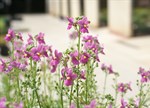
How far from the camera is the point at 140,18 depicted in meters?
13.5

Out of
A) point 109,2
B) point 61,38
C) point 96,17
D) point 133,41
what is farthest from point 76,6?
point 133,41

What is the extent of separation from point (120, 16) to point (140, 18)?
37.2 inches

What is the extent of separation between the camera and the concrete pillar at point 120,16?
13.4 meters

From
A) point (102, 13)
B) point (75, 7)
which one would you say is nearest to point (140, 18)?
point (102, 13)

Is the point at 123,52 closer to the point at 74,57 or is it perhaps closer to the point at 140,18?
the point at 140,18

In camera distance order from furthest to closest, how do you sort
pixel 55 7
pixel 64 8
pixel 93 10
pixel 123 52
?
pixel 55 7 < pixel 64 8 < pixel 93 10 < pixel 123 52

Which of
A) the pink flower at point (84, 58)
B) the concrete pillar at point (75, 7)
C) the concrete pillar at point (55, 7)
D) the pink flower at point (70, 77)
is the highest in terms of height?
the pink flower at point (84, 58)

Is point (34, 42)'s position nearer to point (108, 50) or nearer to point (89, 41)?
point (89, 41)

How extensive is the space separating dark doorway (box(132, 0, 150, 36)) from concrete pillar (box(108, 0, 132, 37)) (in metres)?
0.17

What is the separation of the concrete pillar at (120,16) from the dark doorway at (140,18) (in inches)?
6.5

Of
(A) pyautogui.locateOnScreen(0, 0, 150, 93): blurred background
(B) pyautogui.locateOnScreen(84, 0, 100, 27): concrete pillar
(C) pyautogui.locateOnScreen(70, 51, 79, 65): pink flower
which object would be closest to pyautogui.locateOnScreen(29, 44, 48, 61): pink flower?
(C) pyautogui.locateOnScreen(70, 51, 79, 65): pink flower

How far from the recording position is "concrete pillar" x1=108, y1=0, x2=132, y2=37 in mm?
13414

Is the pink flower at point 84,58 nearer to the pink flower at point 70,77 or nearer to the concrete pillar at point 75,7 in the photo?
the pink flower at point 70,77

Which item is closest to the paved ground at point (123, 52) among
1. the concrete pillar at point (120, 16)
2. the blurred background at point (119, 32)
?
the blurred background at point (119, 32)
